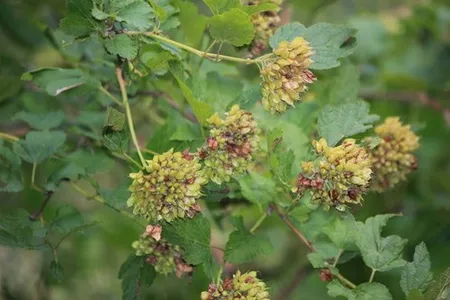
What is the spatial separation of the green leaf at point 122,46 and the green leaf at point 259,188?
0.19 metres

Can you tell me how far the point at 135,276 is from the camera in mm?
828

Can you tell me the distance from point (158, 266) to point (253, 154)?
0.17 meters

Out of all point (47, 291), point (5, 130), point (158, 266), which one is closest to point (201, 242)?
point (158, 266)

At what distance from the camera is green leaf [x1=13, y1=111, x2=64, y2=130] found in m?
0.96

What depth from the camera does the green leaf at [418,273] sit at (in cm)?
75

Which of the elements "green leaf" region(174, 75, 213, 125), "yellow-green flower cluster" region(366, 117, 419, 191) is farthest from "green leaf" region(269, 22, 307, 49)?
"yellow-green flower cluster" region(366, 117, 419, 191)

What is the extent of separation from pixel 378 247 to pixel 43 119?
1.57ft

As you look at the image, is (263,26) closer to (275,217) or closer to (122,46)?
(122,46)

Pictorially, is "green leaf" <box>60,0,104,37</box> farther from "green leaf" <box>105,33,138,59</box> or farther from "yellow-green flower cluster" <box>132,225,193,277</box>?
"yellow-green flower cluster" <box>132,225,193,277</box>

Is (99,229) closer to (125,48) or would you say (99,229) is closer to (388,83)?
(388,83)

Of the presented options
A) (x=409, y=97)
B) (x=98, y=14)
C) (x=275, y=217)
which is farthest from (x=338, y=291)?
(x=409, y=97)

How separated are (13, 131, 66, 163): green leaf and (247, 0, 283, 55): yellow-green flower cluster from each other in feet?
0.91

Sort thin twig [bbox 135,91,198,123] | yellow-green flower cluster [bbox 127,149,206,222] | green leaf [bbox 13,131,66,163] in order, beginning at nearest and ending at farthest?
1. yellow-green flower cluster [bbox 127,149,206,222]
2. green leaf [bbox 13,131,66,163]
3. thin twig [bbox 135,91,198,123]

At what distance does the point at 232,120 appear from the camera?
2.37 ft
